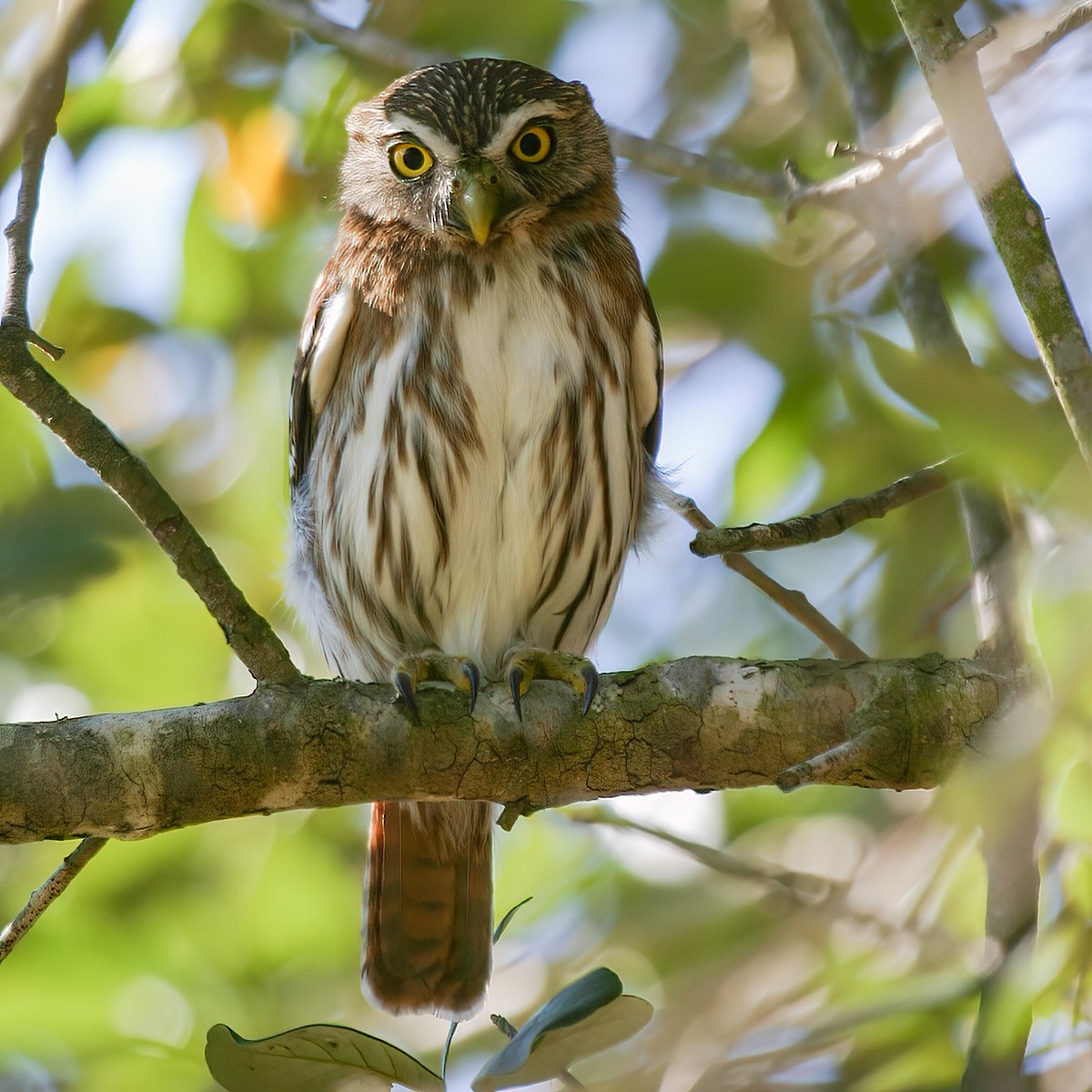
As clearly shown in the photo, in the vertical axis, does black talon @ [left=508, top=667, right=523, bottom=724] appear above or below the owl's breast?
below

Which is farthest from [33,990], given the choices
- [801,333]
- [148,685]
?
[801,333]

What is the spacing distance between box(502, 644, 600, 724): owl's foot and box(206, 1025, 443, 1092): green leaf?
739 mm

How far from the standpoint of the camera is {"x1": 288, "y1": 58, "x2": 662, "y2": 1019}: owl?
10.7 ft

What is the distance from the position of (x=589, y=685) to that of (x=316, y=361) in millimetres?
1223

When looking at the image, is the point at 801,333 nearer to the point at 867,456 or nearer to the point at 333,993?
the point at 867,456

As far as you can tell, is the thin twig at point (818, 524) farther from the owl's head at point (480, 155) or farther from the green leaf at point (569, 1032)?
the owl's head at point (480, 155)

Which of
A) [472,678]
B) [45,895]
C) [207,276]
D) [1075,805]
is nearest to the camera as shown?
[1075,805]

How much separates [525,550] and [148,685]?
101cm

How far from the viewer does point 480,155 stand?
11.0 feet

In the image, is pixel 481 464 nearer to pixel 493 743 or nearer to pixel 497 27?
pixel 493 743

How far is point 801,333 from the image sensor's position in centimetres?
332

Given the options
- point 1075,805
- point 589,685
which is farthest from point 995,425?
point 589,685

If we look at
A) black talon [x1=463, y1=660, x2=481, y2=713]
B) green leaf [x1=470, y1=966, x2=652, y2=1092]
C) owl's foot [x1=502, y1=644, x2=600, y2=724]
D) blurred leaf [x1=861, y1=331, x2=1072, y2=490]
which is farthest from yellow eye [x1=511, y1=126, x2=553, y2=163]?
green leaf [x1=470, y1=966, x2=652, y2=1092]

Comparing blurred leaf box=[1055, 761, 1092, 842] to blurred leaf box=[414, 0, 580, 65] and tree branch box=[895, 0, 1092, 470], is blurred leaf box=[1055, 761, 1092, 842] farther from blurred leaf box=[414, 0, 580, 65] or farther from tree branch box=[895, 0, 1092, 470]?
blurred leaf box=[414, 0, 580, 65]
